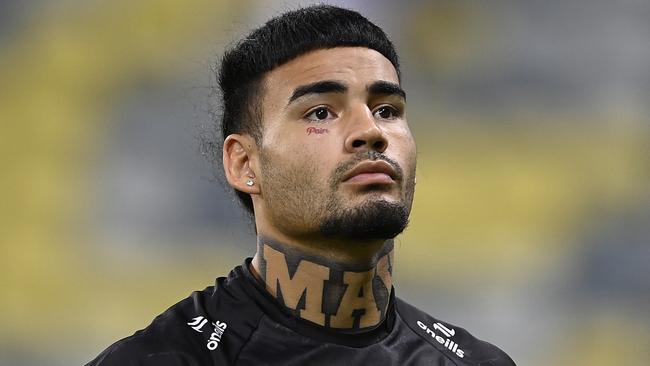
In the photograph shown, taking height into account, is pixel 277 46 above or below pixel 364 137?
above

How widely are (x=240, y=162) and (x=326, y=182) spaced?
27cm

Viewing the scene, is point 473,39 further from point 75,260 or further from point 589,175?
point 75,260

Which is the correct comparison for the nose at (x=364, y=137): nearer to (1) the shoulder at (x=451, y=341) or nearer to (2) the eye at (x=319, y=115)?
(2) the eye at (x=319, y=115)

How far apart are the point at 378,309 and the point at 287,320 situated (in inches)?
7.7

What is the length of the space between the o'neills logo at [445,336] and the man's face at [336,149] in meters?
0.33

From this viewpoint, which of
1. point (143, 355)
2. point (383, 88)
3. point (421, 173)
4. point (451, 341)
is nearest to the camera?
point (143, 355)

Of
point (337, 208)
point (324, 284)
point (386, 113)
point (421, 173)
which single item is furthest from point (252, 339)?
point (421, 173)

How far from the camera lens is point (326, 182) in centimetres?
207

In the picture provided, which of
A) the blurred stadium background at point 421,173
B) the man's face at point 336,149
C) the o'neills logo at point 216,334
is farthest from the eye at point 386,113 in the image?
the blurred stadium background at point 421,173

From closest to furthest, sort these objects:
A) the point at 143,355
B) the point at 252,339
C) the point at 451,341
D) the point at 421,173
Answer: the point at 143,355 → the point at 252,339 → the point at 451,341 → the point at 421,173

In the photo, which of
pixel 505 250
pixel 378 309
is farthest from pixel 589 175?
pixel 378 309

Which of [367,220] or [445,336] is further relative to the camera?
[445,336]

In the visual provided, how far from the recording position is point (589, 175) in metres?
4.40

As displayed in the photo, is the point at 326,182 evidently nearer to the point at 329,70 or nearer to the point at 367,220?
the point at 367,220
